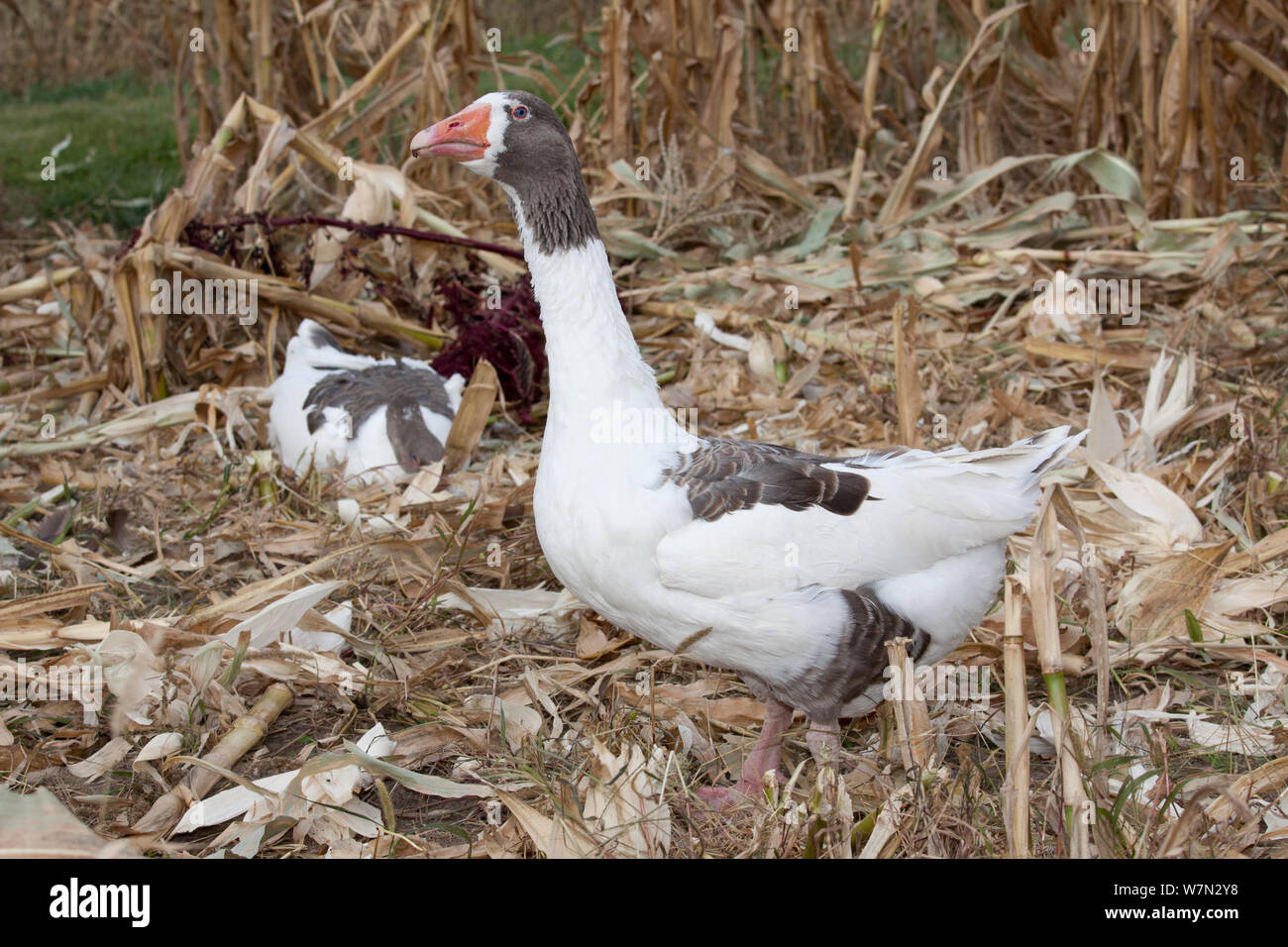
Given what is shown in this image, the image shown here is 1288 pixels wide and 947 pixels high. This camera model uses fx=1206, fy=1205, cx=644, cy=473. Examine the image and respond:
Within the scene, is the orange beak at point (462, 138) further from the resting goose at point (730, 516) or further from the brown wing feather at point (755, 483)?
the brown wing feather at point (755, 483)

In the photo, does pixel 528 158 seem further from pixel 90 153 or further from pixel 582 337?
pixel 90 153

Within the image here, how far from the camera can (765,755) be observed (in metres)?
3.03

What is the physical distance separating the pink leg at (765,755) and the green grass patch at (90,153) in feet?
17.7

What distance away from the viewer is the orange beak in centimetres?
300

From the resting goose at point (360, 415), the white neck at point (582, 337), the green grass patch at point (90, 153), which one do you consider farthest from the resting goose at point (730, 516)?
the green grass patch at point (90, 153)

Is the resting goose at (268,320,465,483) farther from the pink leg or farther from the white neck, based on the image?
the pink leg

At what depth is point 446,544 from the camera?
153 inches

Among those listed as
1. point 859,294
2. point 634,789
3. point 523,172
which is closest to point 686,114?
point 859,294

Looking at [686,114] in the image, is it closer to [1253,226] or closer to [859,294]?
[859,294]

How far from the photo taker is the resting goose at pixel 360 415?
460cm

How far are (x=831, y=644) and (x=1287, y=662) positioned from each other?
134 cm

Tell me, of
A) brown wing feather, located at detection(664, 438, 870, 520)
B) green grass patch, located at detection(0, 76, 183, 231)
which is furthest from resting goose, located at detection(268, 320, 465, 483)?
green grass patch, located at detection(0, 76, 183, 231)

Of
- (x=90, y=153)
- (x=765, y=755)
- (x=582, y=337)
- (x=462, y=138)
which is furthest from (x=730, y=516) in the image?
(x=90, y=153)

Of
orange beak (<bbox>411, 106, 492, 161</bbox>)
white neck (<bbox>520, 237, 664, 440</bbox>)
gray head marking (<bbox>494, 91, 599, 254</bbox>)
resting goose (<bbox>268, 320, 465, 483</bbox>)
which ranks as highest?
orange beak (<bbox>411, 106, 492, 161</bbox>)
